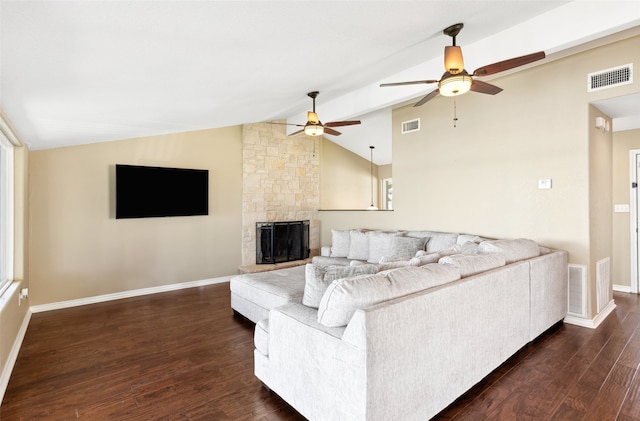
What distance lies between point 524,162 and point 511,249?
155cm

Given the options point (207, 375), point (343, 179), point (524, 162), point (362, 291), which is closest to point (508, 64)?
point (524, 162)

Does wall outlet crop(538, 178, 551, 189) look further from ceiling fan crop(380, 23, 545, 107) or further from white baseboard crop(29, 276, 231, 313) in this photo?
white baseboard crop(29, 276, 231, 313)

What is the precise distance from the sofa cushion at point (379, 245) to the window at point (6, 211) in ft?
14.0

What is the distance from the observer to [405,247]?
4508 mm

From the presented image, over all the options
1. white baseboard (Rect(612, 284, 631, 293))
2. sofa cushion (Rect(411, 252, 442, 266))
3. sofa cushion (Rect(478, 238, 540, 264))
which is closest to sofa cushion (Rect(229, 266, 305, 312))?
sofa cushion (Rect(411, 252, 442, 266))

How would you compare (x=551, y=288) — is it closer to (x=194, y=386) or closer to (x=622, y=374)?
→ (x=622, y=374)

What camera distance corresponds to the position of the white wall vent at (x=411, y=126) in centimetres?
523

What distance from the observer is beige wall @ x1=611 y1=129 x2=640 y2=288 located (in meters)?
4.75

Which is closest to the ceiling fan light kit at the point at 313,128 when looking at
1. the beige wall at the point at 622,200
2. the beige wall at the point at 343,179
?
the beige wall at the point at 343,179

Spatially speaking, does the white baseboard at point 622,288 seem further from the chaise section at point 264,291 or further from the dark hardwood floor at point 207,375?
the chaise section at point 264,291

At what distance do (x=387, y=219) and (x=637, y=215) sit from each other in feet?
11.4

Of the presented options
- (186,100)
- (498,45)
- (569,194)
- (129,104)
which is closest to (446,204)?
(569,194)

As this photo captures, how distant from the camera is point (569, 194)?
3.62 metres

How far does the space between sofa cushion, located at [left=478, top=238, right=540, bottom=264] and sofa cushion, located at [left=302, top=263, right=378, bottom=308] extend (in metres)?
1.26
